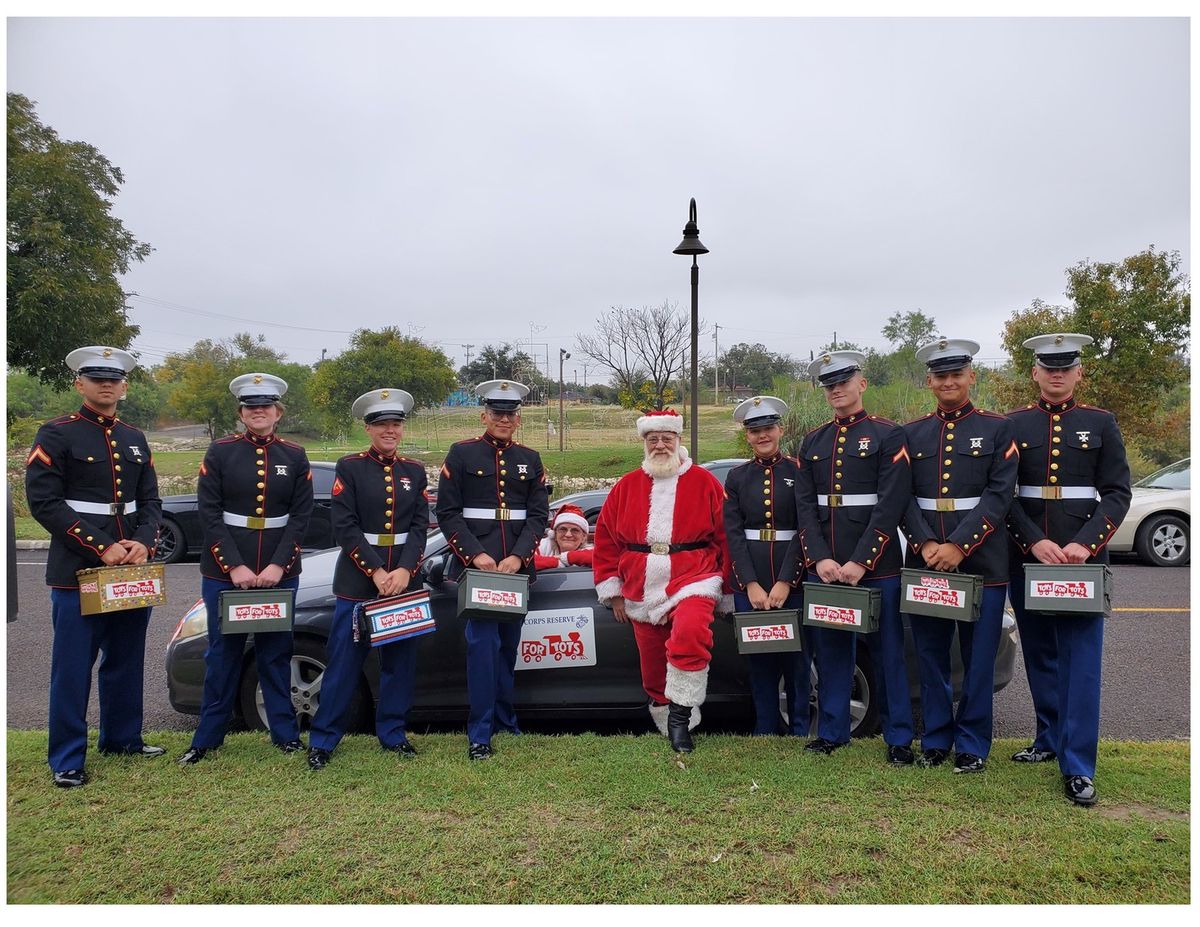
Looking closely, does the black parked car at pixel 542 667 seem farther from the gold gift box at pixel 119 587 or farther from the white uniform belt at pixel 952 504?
the white uniform belt at pixel 952 504

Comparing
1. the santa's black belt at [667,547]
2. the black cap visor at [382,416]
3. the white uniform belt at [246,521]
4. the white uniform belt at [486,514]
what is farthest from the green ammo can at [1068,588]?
the white uniform belt at [246,521]

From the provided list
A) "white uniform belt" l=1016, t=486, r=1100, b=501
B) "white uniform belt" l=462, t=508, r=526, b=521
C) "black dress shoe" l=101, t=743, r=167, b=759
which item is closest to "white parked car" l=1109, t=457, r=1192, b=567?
"white uniform belt" l=1016, t=486, r=1100, b=501

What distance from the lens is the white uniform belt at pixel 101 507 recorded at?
414 cm

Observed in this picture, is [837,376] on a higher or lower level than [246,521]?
higher

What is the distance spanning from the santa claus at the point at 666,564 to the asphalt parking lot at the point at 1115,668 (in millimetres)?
2149

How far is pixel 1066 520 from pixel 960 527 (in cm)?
51

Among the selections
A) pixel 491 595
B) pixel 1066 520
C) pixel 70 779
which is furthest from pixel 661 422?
pixel 70 779

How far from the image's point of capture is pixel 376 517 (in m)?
4.45

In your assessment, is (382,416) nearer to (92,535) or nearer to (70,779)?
(92,535)

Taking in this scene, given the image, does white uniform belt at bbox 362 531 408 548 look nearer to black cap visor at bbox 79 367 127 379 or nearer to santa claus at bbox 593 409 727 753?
santa claus at bbox 593 409 727 753

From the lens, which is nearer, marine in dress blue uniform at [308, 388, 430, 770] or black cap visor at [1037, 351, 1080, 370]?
black cap visor at [1037, 351, 1080, 370]

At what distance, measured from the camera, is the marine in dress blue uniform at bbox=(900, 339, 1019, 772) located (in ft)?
13.0

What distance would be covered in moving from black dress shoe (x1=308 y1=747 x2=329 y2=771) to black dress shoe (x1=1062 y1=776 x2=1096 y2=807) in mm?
3452

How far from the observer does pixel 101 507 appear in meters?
4.20
